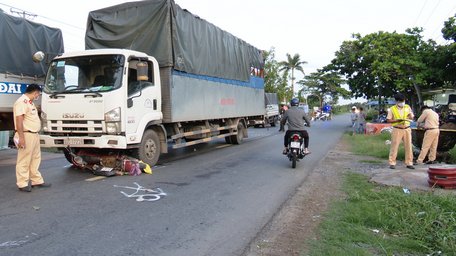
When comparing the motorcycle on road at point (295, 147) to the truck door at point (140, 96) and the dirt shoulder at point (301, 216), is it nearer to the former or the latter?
the dirt shoulder at point (301, 216)

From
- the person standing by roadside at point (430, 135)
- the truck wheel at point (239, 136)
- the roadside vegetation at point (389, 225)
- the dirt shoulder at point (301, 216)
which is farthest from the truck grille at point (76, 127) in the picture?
the person standing by roadside at point (430, 135)

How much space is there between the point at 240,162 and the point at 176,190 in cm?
394

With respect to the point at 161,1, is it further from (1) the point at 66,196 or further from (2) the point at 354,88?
(2) the point at 354,88

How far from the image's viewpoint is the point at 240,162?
1066 cm

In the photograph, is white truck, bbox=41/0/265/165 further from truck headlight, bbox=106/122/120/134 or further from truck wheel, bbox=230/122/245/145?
truck wheel, bbox=230/122/245/145

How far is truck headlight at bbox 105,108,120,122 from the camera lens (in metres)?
7.82

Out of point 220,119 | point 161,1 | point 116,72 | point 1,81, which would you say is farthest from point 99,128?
point 220,119

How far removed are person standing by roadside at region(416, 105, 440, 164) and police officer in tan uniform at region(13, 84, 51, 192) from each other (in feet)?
29.5

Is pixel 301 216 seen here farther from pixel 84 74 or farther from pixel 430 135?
pixel 430 135

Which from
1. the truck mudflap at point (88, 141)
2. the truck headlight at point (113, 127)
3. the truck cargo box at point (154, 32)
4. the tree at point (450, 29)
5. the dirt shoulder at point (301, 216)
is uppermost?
the tree at point (450, 29)

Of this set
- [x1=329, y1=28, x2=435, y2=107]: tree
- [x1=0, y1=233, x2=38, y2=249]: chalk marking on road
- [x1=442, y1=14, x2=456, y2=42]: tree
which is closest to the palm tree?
[x1=329, y1=28, x2=435, y2=107]: tree

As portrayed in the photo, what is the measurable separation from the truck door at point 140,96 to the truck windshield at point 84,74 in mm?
331

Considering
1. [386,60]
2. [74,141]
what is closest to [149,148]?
[74,141]

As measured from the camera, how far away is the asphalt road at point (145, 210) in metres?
4.23
